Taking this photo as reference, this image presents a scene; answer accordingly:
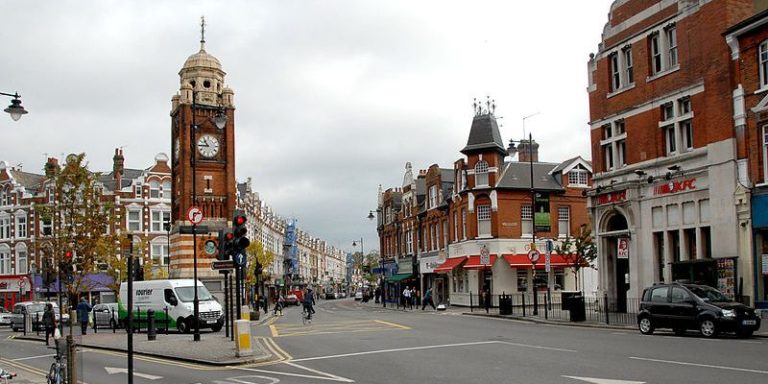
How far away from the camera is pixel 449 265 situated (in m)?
57.8

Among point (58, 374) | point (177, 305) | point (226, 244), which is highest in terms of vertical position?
point (226, 244)

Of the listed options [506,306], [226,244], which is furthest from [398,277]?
[226,244]

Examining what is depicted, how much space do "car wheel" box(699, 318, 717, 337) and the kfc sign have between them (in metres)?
10.3

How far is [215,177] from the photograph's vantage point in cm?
5572

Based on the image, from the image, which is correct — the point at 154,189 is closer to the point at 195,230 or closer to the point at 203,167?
the point at 203,167

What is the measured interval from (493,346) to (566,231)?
36.7 metres

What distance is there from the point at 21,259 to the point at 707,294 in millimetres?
66594

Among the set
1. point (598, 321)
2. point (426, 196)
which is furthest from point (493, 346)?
point (426, 196)

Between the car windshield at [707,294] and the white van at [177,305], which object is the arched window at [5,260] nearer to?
the white van at [177,305]

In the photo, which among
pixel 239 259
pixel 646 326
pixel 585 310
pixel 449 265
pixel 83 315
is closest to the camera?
pixel 239 259

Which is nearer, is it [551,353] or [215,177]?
[551,353]

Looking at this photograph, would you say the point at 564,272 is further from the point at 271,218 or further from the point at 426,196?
the point at 271,218

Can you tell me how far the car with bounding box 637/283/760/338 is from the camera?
2212cm

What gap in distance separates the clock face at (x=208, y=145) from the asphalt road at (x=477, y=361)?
100ft
